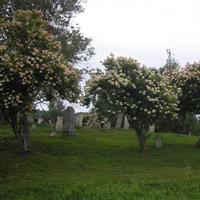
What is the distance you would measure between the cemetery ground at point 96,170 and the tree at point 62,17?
14.0 ft

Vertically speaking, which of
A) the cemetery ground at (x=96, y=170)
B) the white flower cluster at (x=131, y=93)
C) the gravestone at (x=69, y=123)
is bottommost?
the cemetery ground at (x=96, y=170)

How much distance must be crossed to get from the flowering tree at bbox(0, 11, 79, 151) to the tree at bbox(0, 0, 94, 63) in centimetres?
463

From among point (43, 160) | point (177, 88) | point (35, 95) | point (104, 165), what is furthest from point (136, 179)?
point (177, 88)

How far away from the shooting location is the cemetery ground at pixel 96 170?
12789 millimetres

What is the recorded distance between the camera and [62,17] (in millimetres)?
25734

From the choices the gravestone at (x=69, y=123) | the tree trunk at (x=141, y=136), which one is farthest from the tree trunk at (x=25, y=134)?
the gravestone at (x=69, y=123)

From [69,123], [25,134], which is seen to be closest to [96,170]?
[25,134]

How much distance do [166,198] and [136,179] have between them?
85.6 inches

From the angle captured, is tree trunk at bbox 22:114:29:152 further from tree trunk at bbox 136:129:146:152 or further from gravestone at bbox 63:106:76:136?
gravestone at bbox 63:106:76:136

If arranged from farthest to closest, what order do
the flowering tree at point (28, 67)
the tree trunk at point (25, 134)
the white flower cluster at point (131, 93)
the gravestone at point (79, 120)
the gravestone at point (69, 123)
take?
the gravestone at point (79, 120) < the gravestone at point (69, 123) < the white flower cluster at point (131, 93) < the tree trunk at point (25, 134) < the flowering tree at point (28, 67)

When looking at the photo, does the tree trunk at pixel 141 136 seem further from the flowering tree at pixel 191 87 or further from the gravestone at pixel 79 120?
the gravestone at pixel 79 120

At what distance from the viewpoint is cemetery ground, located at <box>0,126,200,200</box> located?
1279 cm

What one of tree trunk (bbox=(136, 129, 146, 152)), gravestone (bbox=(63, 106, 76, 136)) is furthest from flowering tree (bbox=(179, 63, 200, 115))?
gravestone (bbox=(63, 106, 76, 136))

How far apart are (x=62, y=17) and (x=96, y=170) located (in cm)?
1077
